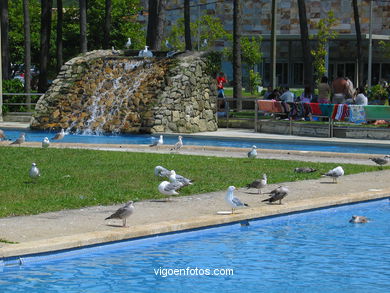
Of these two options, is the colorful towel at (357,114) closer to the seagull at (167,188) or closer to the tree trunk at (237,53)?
the tree trunk at (237,53)

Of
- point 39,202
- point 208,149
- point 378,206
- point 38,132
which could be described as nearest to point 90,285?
point 39,202

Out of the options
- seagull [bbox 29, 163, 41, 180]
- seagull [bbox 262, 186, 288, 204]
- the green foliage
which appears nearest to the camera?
seagull [bbox 262, 186, 288, 204]

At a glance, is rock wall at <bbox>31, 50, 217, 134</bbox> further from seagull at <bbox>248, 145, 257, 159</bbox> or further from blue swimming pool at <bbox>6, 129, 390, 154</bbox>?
seagull at <bbox>248, 145, 257, 159</bbox>

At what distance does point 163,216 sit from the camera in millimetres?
12531

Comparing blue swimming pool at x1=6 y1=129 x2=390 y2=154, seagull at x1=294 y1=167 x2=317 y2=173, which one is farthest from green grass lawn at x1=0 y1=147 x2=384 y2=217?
blue swimming pool at x1=6 y1=129 x2=390 y2=154

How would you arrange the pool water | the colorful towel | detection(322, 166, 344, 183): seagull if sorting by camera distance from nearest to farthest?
the pool water < detection(322, 166, 344, 183): seagull < the colorful towel

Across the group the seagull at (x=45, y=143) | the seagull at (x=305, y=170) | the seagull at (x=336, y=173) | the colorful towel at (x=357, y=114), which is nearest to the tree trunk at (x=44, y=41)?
the colorful towel at (x=357, y=114)

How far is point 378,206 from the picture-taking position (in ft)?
48.9

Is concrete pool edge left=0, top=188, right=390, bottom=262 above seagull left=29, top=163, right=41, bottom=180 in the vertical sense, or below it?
below

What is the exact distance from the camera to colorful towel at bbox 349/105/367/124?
28578 mm

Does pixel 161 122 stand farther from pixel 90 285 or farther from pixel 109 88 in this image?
pixel 90 285

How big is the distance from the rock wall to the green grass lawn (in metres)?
8.69

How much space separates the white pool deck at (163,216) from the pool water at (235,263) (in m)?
0.15

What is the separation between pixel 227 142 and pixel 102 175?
12265mm
